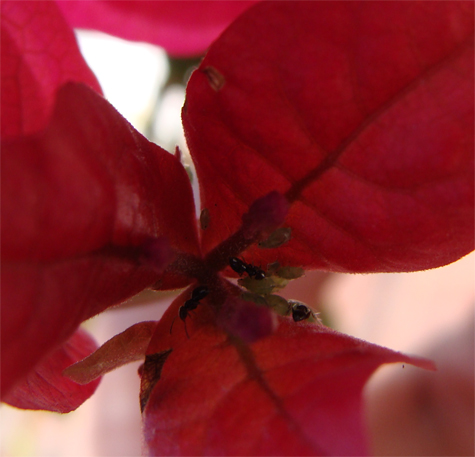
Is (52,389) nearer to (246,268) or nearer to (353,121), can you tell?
(246,268)

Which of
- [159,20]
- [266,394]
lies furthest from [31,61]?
[266,394]

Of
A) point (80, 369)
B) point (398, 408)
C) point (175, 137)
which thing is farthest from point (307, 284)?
point (80, 369)

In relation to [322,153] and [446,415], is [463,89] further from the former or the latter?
[446,415]

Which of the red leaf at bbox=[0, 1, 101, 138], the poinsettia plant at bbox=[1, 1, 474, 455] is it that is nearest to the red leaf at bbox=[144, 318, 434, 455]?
the poinsettia plant at bbox=[1, 1, 474, 455]

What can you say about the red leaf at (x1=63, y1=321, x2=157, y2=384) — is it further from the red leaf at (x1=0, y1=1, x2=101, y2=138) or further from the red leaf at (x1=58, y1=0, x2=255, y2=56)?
the red leaf at (x1=58, y1=0, x2=255, y2=56)

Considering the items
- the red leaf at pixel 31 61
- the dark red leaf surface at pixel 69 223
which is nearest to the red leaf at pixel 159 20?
the red leaf at pixel 31 61

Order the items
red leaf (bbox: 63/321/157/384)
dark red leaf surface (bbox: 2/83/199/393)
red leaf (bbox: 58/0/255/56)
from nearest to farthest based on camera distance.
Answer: dark red leaf surface (bbox: 2/83/199/393) < red leaf (bbox: 63/321/157/384) < red leaf (bbox: 58/0/255/56)

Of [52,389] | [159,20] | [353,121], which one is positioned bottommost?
[52,389]
